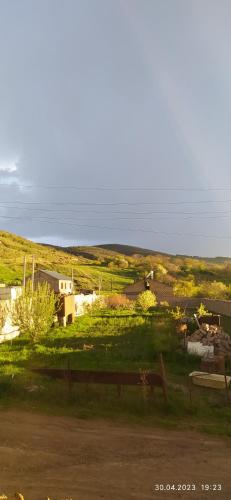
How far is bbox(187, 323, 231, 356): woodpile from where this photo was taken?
22.6 metres

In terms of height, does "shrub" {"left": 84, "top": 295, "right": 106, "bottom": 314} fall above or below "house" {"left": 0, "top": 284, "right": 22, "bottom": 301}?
below

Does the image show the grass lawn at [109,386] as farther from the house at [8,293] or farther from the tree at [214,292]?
the tree at [214,292]

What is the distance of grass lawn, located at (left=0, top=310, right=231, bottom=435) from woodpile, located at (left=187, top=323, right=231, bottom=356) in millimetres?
1401

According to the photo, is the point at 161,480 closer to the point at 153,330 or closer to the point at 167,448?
the point at 167,448

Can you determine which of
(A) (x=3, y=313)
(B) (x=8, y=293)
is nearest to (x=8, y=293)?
(B) (x=8, y=293)

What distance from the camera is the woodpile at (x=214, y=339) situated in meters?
22.6

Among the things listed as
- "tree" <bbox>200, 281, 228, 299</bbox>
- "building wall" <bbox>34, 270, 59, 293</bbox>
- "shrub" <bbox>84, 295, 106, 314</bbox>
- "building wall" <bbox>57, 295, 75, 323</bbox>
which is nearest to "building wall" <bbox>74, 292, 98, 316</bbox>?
"shrub" <bbox>84, 295, 106, 314</bbox>

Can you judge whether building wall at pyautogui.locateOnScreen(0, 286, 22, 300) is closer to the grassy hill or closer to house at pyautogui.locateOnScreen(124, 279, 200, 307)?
house at pyautogui.locateOnScreen(124, 279, 200, 307)

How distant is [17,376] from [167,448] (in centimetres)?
771

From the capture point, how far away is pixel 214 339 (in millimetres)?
23422

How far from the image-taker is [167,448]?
969cm

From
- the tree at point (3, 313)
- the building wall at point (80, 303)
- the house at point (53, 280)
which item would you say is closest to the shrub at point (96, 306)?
the building wall at point (80, 303)

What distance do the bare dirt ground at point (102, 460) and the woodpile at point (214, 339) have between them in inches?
481

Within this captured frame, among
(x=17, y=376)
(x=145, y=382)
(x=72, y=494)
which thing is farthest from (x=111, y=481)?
(x=17, y=376)
